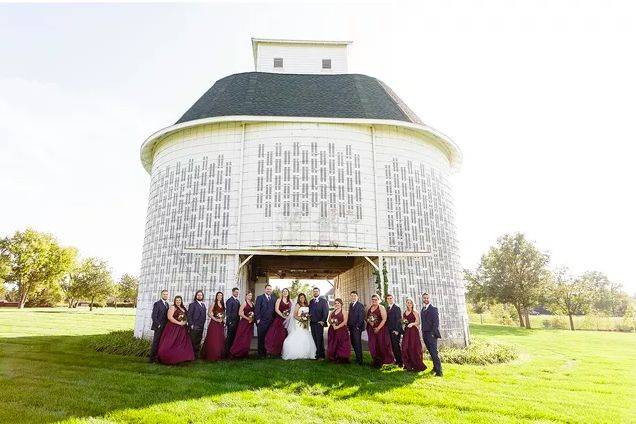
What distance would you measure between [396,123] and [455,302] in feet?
22.4

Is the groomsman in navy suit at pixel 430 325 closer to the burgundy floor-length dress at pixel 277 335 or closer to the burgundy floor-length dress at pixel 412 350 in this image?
the burgundy floor-length dress at pixel 412 350

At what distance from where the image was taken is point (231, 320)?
10.0 m

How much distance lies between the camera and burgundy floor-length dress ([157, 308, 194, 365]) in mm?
8984

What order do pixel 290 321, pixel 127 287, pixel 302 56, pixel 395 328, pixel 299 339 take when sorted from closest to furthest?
pixel 395 328 → pixel 299 339 → pixel 290 321 → pixel 302 56 → pixel 127 287

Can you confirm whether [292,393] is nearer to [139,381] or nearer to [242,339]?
[139,381]

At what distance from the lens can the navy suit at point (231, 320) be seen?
32.9ft

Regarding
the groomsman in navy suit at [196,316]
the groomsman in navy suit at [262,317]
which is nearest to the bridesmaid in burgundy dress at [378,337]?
the groomsman in navy suit at [262,317]

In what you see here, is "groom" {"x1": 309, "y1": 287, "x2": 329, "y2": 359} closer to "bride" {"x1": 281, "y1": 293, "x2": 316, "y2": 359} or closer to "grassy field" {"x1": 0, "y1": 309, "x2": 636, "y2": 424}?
"bride" {"x1": 281, "y1": 293, "x2": 316, "y2": 359}

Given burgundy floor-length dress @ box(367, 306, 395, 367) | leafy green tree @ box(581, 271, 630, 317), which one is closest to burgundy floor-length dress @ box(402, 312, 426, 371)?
burgundy floor-length dress @ box(367, 306, 395, 367)

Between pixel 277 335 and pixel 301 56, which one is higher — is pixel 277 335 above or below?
below

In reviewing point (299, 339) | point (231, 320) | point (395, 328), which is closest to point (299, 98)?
point (231, 320)

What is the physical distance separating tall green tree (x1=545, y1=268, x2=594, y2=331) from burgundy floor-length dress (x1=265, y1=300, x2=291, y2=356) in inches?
1374

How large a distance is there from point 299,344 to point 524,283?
3040cm

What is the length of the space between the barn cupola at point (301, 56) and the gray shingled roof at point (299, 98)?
87.7 inches
